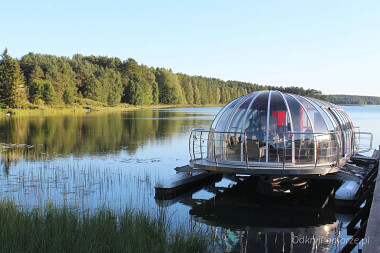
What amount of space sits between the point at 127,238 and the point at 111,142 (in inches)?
900

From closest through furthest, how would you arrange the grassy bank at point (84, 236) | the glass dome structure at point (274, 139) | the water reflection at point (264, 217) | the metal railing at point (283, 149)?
the grassy bank at point (84, 236) < the water reflection at point (264, 217) < the glass dome structure at point (274, 139) < the metal railing at point (283, 149)

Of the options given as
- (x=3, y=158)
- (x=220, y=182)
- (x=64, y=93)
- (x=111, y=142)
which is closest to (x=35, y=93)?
(x=64, y=93)

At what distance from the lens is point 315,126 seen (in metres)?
12.8

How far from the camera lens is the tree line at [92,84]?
238 ft

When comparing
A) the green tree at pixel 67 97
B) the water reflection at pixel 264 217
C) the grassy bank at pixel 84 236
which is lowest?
the water reflection at pixel 264 217

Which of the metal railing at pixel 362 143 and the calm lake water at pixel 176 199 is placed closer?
the calm lake water at pixel 176 199

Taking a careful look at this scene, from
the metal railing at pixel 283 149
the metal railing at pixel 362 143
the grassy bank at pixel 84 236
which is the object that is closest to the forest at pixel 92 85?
the metal railing at pixel 362 143

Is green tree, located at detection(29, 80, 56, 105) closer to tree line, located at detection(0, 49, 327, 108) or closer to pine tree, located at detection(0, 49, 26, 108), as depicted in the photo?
tree line, located at detection(0, 49, 327, 108)

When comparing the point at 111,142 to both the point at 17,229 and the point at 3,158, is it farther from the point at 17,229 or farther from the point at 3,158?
the point at 17,229

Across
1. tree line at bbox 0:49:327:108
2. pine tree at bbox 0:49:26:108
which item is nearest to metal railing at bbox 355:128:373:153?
tree line at bbox 0:49:327:108

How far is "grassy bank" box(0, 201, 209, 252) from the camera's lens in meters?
6.17

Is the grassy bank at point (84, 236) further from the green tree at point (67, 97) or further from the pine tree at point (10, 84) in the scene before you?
the green tree at point (67, 97)

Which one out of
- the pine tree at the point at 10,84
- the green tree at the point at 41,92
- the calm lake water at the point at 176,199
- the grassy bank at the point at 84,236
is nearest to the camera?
the grassy bank at the point at 84,236

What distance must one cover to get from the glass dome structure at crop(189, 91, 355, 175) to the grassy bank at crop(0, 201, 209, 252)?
4786 mm
